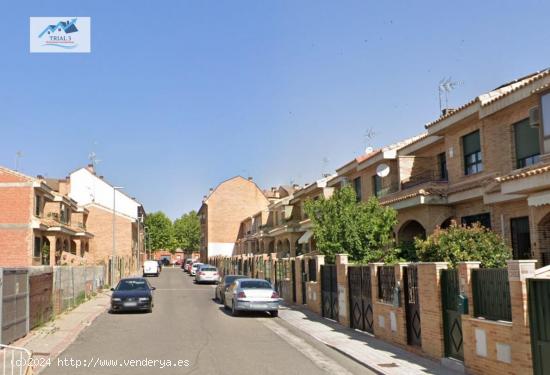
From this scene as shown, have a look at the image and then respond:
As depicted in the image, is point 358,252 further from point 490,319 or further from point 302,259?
point 490,319

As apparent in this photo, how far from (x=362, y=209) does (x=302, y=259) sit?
4858mm

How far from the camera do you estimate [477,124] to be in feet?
67.4

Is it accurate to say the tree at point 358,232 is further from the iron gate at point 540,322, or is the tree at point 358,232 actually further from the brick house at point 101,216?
the brick house at point 101,216

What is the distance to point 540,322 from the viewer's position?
854 centimetres

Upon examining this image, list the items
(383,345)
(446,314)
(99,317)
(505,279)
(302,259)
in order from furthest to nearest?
(302,259)
(99,317)
(383,345)
(446,314)
(505,279)

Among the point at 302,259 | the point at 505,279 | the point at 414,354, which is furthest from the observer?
the point at 302,259

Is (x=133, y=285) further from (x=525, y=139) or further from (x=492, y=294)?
(x=492, y=294)

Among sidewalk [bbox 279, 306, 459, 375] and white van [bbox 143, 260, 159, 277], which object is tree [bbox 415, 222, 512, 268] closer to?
sidewalk [bbox 279, 306, 459, 375]

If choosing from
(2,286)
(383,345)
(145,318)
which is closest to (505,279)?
(383,345)

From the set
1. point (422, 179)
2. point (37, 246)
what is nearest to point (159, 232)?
point (37, 246)

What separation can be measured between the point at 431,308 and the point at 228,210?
7387cm

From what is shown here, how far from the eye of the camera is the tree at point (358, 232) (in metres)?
21.0

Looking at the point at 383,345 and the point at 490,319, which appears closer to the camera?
the point at 490,319

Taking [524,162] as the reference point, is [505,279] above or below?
below
